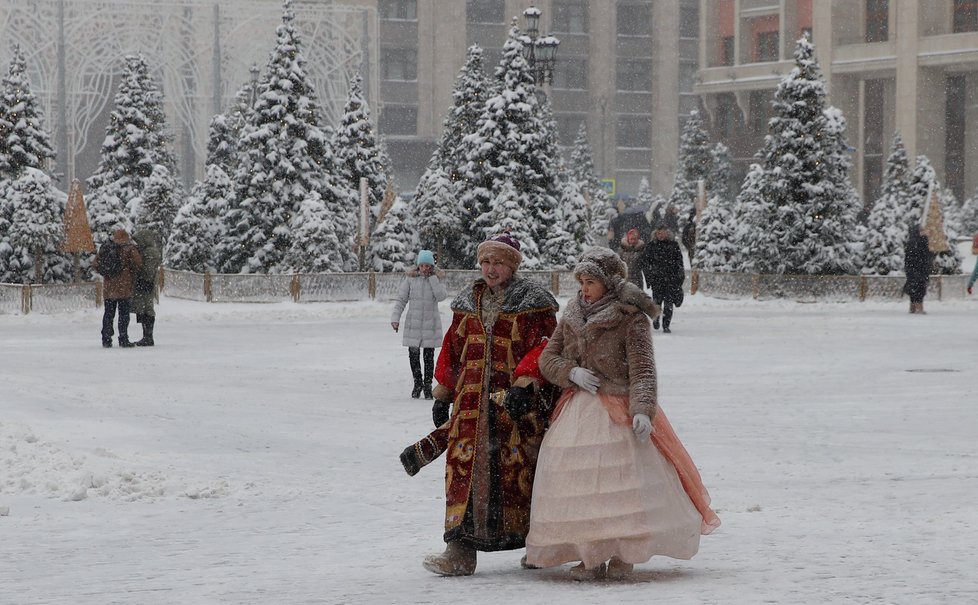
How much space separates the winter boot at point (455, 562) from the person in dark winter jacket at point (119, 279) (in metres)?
14.4

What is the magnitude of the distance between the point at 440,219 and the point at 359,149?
5153 millimetres

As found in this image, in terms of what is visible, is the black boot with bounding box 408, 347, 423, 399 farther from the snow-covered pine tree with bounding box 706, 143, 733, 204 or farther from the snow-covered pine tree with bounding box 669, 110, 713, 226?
the snow-covered pine tree with bounding box 669, 110, 713, 226

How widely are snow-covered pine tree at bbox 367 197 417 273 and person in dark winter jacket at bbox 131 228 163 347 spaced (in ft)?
47.7

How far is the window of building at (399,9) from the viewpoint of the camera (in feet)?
267

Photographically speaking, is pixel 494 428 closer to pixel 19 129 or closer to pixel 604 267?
pixel 604 267

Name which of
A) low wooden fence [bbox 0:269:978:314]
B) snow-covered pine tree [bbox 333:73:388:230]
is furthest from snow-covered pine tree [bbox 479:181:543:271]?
snow-covered pine tree [bbox 333:73:388:230]

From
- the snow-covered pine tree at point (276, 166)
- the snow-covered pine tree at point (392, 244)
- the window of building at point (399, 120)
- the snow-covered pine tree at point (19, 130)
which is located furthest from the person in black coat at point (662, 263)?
the window of building at point (399, 120)

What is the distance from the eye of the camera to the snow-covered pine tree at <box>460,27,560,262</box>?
36062 mm

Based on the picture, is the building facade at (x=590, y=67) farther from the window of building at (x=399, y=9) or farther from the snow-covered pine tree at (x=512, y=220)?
the snow-covered pine tree at (x=512, y=220)

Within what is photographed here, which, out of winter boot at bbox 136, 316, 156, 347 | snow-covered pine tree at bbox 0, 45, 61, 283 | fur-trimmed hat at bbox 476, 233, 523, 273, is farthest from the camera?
snow-covered pine tree at bbox 0, 45, 61, 283

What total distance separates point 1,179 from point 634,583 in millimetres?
30568

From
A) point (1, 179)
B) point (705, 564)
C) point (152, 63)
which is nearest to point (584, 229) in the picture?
point (1, 179)

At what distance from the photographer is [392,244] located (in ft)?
116

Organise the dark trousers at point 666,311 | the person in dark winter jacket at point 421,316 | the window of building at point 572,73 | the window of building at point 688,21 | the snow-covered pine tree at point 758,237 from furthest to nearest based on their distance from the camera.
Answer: the window of building at point 688,21 → the window of building at point 572,73 → the snow-covered pine tree at point 758,237 → the dark trousers at point 666,311 → the person in dark winter jacket at point 421,316
